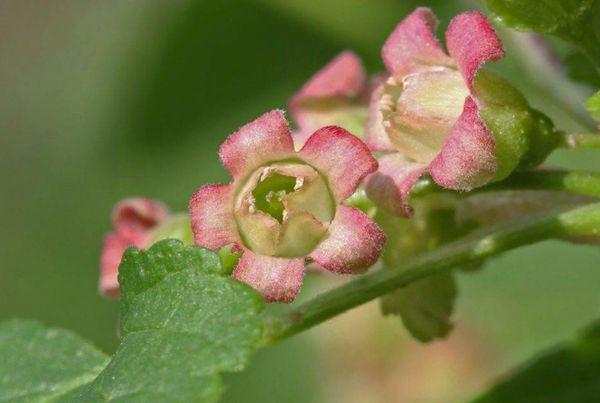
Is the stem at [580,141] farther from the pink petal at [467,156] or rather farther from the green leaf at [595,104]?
the pink petal at [467,156]

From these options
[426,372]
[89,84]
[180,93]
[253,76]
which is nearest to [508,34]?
[426,372]

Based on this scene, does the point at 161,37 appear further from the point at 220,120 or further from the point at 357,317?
the point at 357,317

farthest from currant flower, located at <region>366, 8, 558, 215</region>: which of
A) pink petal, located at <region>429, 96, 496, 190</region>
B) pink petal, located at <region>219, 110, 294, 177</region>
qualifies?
pink petal, located at <region>219, 110, 294, 177</region>

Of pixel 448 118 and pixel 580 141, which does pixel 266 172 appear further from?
pixel 580 141

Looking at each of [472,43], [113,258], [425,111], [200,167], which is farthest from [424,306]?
[200,167]

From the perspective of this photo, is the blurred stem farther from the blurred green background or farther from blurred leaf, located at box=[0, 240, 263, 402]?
the blurred green background
